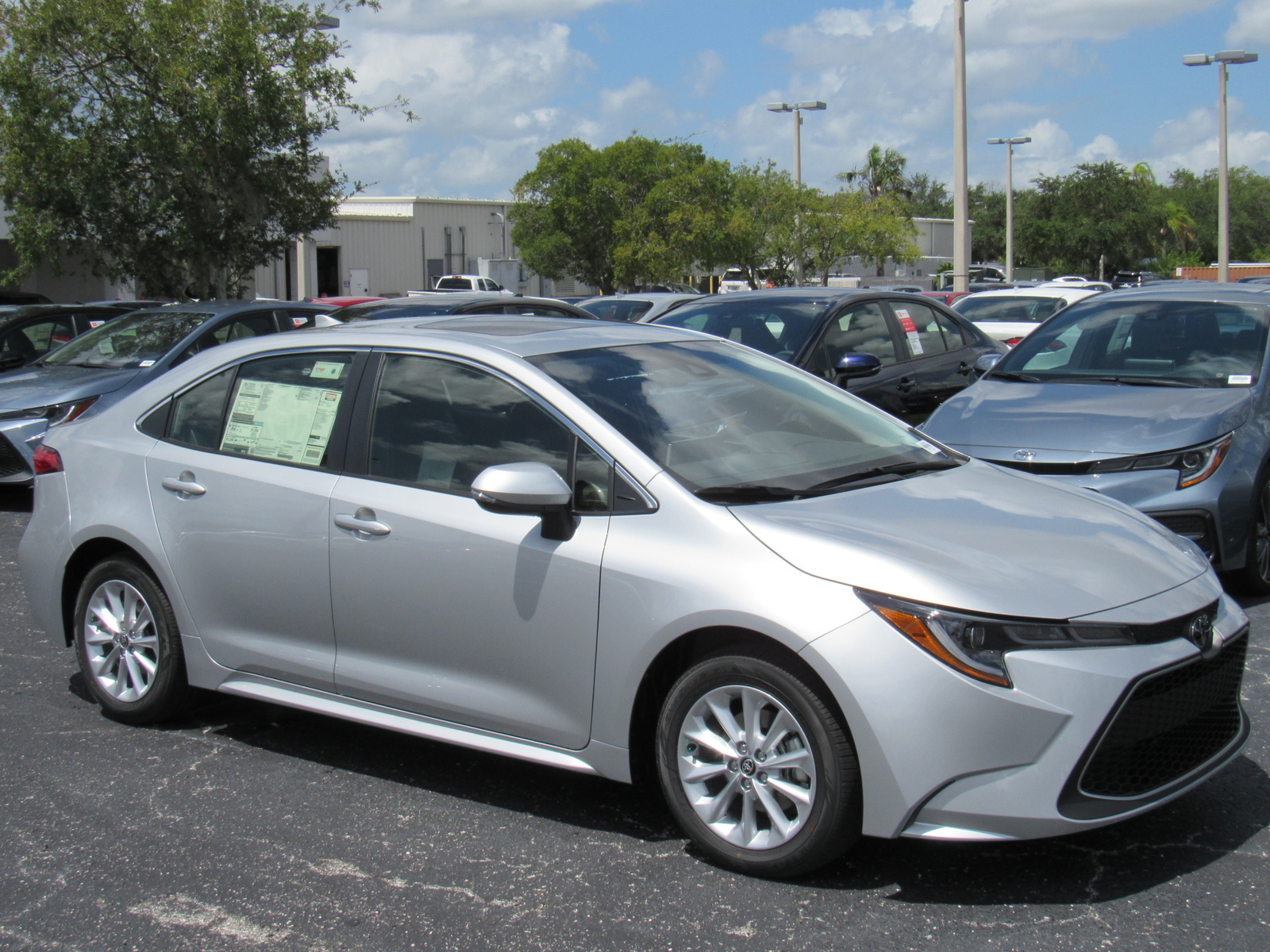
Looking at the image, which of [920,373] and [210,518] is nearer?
[210,518]

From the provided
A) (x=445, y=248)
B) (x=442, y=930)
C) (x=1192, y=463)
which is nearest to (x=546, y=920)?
(x=442, y=930)

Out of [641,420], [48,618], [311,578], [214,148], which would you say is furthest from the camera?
[214,148]

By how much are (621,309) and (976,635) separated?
12758 millimetres

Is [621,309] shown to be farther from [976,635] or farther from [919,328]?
[976,635]

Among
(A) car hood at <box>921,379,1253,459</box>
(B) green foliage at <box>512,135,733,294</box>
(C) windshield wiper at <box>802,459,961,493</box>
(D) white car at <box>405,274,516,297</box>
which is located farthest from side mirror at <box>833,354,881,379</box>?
(D) white car at <box>405,274,516,297</box>

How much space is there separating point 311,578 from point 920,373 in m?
6.41

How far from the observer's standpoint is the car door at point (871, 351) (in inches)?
355

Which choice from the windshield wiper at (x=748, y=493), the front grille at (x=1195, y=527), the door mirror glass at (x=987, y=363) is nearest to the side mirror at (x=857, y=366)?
the door mirror glass at (x=987, y=363)

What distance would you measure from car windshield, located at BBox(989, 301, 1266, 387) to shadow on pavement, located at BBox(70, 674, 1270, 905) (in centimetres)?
325

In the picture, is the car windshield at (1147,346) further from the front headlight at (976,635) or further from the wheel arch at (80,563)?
the wheel arch at (80,563)

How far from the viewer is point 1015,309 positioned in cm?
1739

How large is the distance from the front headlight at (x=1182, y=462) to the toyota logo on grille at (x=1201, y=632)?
2.79m

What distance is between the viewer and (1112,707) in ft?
10.6

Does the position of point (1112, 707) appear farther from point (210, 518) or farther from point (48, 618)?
point (48, 618)
